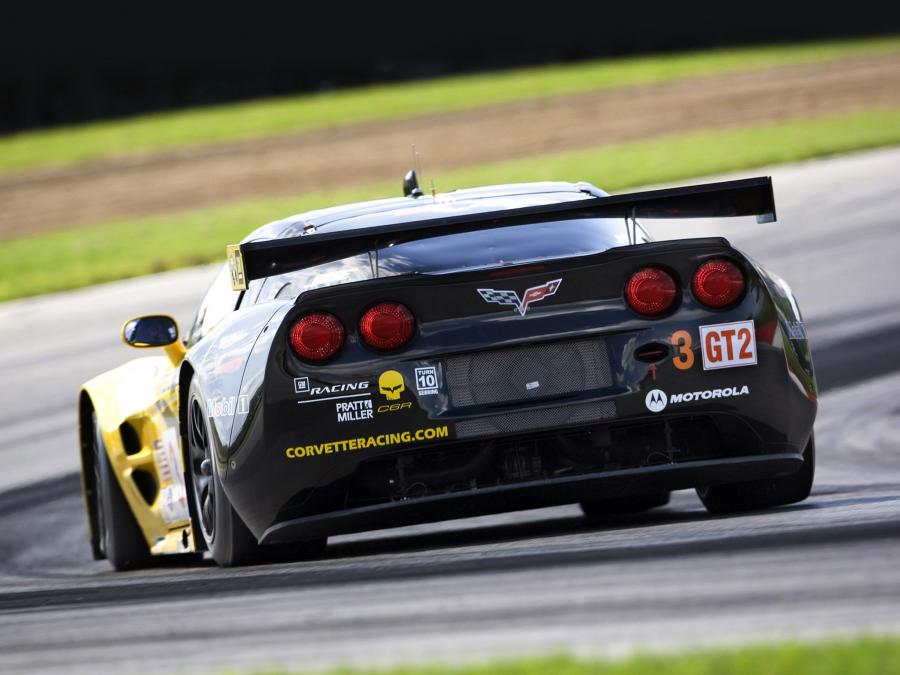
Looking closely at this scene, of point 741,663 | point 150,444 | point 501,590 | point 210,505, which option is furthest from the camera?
point 150,444

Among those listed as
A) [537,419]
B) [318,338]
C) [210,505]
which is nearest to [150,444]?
[210,505]

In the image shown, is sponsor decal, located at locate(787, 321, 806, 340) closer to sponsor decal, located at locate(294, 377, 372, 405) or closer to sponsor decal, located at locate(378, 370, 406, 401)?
sponsor decal, located at locate(378, 370, 406, 401)

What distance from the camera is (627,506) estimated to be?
6691 millimetres

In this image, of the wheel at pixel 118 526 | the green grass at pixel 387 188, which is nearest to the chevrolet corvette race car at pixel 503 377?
the wheel at pixel 118 526

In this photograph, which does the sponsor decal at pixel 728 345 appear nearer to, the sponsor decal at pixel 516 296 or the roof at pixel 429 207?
the sponsor decal at pixel 516 296

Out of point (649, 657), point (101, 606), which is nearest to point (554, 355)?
point (101, 606)

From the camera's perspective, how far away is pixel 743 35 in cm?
3578

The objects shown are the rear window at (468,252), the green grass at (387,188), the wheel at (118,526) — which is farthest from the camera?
the green grass at (387,188)

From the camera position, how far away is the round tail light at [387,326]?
4590mm

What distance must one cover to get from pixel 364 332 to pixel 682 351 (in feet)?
3.02

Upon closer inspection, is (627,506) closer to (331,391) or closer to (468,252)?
(468,252)

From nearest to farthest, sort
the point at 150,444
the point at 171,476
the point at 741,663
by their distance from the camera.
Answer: the point at 741,663 → the point at 171,476 → the point at 150,444

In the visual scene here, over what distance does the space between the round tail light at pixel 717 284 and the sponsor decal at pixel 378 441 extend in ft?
2.82

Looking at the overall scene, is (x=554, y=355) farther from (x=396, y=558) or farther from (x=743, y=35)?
(x=743, y=35)
